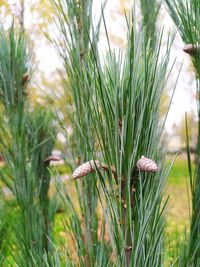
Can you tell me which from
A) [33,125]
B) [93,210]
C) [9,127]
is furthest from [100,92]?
[33,125]

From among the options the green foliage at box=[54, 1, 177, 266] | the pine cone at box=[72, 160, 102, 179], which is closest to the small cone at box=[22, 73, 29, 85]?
the green foliage at box=[54, 1, 177, 266]

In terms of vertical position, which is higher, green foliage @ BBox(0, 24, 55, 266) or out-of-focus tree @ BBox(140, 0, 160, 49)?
out-of-focus tree @ BBox(140, 0, 160, 49)

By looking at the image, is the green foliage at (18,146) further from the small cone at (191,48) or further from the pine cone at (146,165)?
the pine cone at (146,165)

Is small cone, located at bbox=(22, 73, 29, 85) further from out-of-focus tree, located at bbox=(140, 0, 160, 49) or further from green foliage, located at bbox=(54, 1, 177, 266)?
green foliage, located at bbox=(54, 1, 177, 266)

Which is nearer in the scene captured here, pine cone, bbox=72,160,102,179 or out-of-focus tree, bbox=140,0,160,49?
pine cone, bbox=72,160,102,179

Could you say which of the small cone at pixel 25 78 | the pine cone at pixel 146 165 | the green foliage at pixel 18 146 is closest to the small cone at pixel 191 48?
the pine cone at pixel 146 165

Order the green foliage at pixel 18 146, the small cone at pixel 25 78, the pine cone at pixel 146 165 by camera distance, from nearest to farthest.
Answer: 1. the pine cone at pixel 146 165
2. the green foliage at pixel 18 146
3. the small cone at pixel 25 78

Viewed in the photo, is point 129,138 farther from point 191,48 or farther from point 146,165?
point 191,48

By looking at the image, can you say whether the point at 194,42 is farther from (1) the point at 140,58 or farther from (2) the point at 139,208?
(2) the point at 139,208
